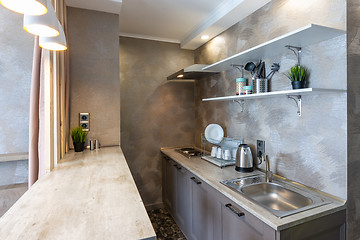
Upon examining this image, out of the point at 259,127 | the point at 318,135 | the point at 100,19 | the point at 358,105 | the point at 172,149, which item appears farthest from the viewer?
the point at 172,149

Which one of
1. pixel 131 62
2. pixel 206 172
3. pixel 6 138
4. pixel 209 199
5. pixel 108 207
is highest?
pixel 131 62

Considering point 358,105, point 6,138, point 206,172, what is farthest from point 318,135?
point 6,138

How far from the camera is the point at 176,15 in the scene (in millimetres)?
2326

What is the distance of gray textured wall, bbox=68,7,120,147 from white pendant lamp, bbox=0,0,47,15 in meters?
1.41

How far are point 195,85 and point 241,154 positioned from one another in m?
1.68

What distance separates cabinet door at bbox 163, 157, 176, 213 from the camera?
8.56 feet

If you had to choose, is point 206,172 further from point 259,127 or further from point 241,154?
point 259,127

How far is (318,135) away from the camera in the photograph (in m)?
1.40

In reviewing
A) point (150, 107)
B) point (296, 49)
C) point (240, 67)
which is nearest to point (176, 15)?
point (240, 67)

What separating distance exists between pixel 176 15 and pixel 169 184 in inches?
88.7

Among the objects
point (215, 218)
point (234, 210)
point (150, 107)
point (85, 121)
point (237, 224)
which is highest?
point (150, 107)

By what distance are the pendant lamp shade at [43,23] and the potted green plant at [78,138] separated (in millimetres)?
1232

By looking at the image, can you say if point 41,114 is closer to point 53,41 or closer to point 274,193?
point 53,41

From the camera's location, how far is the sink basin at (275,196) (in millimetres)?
1394
